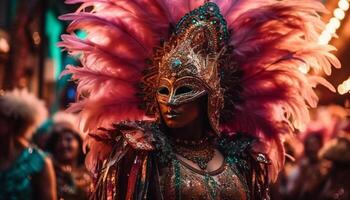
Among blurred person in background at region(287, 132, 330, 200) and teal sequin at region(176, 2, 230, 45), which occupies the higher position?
teal sequin at region(176, 2, 230, 45)

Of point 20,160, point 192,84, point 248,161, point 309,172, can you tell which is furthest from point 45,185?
point 309,172

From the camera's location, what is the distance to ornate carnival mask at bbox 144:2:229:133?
565 cm

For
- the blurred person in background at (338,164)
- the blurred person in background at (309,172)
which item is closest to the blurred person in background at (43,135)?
the blurred person in background at (338,164)

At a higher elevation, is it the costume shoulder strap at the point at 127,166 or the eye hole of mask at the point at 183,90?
the eye hole of mask at the point at 183,90

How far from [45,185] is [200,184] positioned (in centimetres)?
297

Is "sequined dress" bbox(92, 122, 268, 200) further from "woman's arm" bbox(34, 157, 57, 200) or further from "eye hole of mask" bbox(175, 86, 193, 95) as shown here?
"woman's arm" bbox(34, 157, 57, 200)

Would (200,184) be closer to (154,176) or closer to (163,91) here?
(154,176)

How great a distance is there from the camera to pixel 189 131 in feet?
19.0

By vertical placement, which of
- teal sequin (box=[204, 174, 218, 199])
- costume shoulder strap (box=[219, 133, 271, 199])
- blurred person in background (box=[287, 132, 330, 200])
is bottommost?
blurred person in background (box=[287, 132, 330, 200])

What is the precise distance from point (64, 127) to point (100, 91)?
447cm

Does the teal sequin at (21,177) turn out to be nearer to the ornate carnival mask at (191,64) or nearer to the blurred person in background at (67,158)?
the blurred person in background at (67,158)

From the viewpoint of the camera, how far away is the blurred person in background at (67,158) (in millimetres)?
10102

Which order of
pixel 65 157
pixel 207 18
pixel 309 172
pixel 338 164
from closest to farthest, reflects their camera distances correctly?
pixel 207 18 < pixel 338 164 < pixel 65 157 < pixel 309 172

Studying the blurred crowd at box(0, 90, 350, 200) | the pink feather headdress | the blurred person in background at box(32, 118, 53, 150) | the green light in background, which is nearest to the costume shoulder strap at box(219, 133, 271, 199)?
the pink feather headdress
